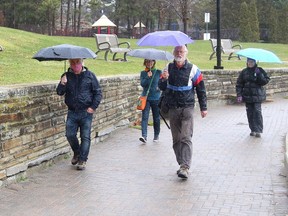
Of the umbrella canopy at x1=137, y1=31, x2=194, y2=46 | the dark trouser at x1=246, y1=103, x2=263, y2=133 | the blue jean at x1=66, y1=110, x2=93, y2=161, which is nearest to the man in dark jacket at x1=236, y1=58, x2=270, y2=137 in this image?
the dark trouser at x1=246, y1=103, x2=263, y2=133

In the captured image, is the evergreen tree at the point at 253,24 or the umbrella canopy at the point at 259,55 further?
the evergreen tree at the point at 253,24

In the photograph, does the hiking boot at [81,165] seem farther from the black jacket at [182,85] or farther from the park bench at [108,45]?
the park bench at [108,45]

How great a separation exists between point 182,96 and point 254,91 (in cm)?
364

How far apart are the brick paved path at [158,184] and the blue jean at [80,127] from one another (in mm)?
313

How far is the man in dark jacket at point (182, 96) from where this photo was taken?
22.1ft

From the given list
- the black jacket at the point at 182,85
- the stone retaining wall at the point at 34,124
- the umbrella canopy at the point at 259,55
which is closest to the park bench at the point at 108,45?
the stone retaining wall at the point at 34,124

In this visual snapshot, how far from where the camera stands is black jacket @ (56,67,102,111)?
6.87 meters

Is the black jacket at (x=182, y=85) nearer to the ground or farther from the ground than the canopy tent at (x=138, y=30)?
nearer to the ground

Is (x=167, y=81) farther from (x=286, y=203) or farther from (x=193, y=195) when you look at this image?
(x=286, y=203)

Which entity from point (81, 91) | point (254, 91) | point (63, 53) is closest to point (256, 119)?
point (254, 91)

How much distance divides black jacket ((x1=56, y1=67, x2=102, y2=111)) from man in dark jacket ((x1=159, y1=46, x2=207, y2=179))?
36.1 inches

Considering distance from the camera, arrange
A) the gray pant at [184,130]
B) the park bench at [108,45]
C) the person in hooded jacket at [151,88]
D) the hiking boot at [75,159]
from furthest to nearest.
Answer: the park bench at [108,45] < the person in hooded jacket at [151,88] < the hiking boot at [75,159] < the gray pant at [184,130]

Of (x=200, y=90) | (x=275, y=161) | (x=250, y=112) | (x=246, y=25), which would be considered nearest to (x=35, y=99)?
(x=200, y=90)

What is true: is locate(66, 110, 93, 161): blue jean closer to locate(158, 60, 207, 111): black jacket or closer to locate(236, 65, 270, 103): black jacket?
locate(158, 60, 207, 111): black jacket
